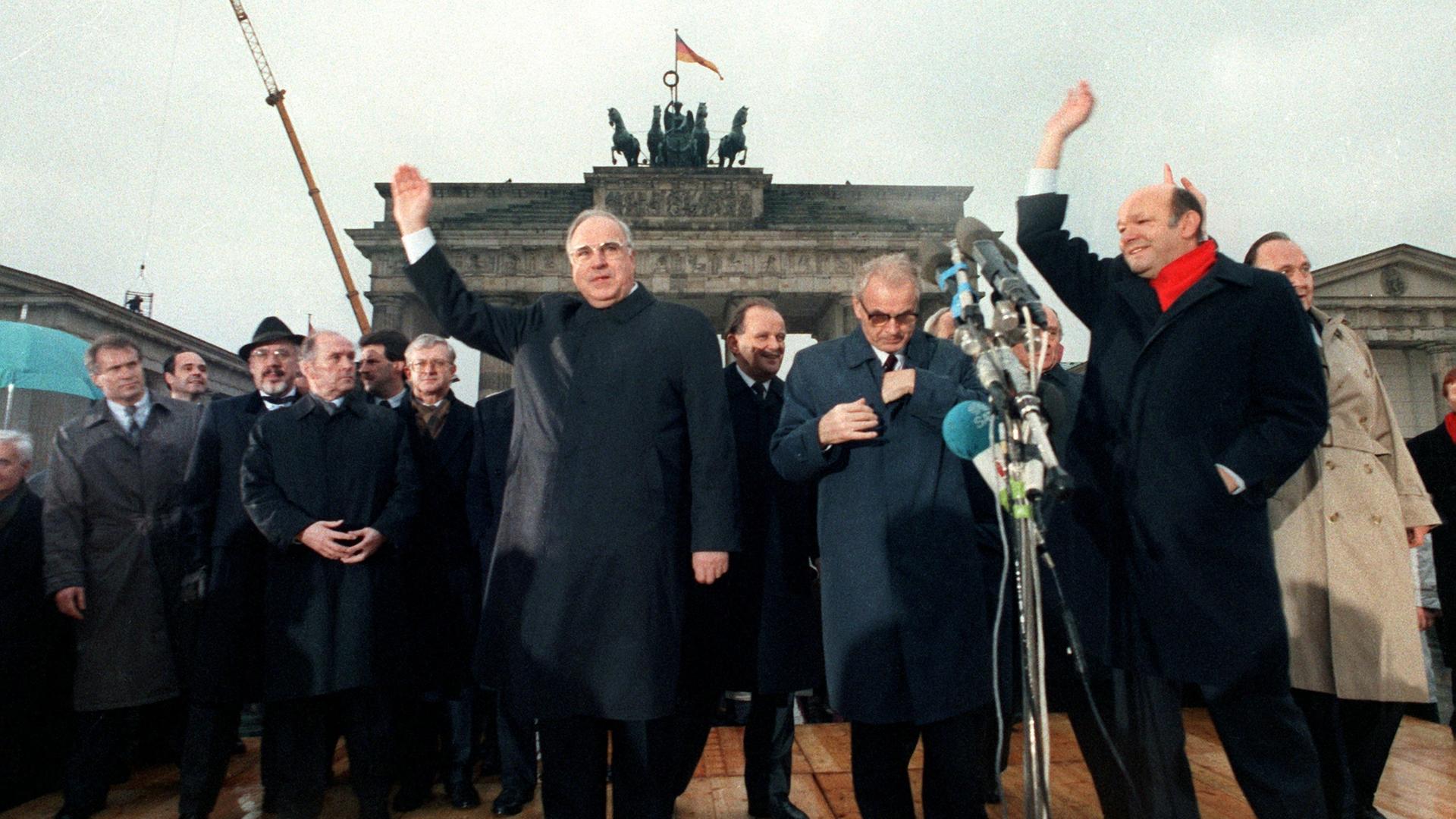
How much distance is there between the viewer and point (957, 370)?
2.46m

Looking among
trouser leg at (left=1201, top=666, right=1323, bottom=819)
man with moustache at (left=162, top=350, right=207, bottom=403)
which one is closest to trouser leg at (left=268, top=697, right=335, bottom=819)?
man with moustache at (left=162, top=350, right=207, bottom=403)

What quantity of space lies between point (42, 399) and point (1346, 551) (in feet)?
46.2

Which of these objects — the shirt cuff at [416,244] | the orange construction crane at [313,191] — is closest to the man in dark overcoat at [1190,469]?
the shirt cuff at [416,244]

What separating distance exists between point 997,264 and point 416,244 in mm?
1573

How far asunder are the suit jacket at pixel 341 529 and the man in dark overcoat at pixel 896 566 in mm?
1693

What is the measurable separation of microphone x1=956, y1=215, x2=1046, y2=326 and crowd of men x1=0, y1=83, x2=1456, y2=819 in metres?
0.12

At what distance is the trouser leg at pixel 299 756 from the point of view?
3033mm

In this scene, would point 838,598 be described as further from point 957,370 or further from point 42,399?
point 42,399

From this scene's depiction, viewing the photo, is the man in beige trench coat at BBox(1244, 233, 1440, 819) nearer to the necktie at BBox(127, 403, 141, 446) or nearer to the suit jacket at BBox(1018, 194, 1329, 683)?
the suit jacket at BBox(1018, 194, 1329, 683)

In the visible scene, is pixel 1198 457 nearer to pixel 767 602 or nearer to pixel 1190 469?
pixel 1190 469

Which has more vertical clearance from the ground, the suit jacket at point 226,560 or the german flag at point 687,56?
the german flag at point 687,56

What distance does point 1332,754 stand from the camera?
8.56 feet

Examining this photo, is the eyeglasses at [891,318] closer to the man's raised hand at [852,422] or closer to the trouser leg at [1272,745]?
the man's raised hand at [852,422]

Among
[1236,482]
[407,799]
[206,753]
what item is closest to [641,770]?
[1236,482]
